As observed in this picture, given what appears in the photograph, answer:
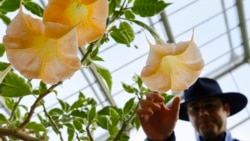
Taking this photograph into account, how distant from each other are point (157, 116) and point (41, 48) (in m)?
0.42

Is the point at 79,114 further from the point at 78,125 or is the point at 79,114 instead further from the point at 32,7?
the point at 32,7

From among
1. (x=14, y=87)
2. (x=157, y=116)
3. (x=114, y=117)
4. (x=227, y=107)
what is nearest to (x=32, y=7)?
(x=14, y=87)

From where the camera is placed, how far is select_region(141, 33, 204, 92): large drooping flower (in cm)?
54

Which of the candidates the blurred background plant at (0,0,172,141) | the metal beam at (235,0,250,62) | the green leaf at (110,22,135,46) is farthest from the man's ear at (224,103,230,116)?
the metal beam at (235,0,250,62)

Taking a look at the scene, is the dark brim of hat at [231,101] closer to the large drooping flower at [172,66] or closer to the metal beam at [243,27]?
the large drooping flower at [172,66]

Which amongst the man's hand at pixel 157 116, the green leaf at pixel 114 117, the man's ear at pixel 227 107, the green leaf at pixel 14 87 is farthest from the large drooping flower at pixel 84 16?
the man's ear at pixel 227 107

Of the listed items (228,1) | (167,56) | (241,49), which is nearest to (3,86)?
(167,56)

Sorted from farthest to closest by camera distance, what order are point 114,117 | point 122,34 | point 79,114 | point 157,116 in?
point 79,114
point 114,117
point 122,34
point 157,116

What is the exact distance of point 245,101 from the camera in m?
2.51

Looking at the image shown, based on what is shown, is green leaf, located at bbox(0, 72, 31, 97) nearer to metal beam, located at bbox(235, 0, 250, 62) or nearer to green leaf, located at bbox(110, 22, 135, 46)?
green leaf, located at bbox(110, 22, 135, 46)

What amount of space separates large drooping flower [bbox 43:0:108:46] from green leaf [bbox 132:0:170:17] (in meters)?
0.38

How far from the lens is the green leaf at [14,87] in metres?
0.89

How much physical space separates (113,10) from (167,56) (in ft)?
1.40

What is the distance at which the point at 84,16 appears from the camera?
50cm
